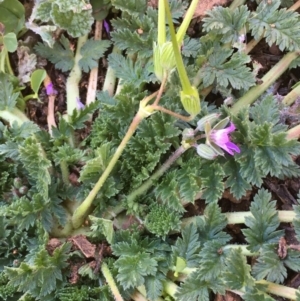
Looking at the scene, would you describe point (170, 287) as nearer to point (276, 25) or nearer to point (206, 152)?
point (206, 152)

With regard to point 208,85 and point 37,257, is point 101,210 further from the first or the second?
point 208,85

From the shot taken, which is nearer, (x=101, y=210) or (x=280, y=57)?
(x=101, y=210)

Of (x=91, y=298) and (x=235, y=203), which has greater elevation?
(x=235, y=203)

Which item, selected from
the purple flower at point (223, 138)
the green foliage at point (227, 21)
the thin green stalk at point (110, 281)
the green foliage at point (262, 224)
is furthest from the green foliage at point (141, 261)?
the green foliage at point (227, 21)

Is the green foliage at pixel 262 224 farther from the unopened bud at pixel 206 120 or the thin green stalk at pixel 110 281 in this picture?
the thin green stalk at pixel 110 281

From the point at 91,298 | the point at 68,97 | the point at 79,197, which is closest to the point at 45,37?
the point at 68,97
